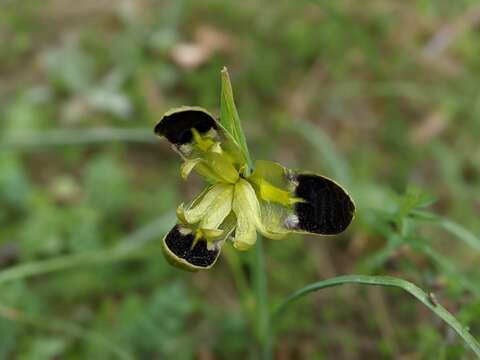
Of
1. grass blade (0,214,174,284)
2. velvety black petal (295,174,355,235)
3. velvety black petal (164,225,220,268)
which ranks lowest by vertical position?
grass blade (0,214,174,284)

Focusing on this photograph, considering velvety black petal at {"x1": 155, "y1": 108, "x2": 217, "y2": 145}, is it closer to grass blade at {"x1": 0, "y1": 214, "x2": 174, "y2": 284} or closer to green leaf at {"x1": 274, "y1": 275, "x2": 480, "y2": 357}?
green leaf at {"x1": 274, "y1": 275, "x2": 480, "y2": 357}

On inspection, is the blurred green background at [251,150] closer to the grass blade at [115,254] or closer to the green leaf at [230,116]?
the grass blade at [115,254]

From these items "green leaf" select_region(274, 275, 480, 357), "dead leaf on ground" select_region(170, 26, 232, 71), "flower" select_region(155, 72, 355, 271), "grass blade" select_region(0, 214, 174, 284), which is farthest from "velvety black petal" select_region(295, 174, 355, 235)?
"dead leaf on ground" select_region(170, 26, 232, 71)

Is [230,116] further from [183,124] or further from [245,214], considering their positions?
[245,214]

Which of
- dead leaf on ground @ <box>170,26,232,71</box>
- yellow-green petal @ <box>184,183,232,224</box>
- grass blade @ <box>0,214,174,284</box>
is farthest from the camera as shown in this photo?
dead leaf on ground @ <box>170,26,232,71</box>

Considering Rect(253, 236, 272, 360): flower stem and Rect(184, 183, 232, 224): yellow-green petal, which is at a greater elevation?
Rect(184, 183, 232, 224): yellow-green petal

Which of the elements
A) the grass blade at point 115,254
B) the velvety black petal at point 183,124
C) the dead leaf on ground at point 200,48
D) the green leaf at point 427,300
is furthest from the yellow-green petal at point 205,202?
the dead leaf on ground at point 200,48

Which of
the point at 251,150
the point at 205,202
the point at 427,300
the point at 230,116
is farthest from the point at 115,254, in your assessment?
the point at 427,300

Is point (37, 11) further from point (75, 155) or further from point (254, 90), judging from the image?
point (254, 90)
